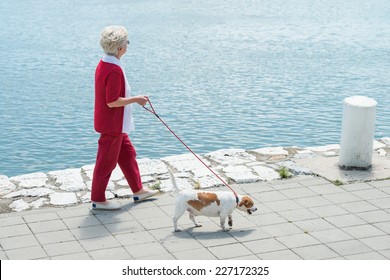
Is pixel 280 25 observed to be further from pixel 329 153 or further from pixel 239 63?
pixel 329 153

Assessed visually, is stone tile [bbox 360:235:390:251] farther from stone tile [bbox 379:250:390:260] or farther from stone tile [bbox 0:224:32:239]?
stone tile [bbox 0:224:32:239]

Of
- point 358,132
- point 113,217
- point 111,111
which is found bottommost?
point 113,217

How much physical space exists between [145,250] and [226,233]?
80 cm

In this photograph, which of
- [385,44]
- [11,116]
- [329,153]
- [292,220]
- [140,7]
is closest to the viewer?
[292,220]

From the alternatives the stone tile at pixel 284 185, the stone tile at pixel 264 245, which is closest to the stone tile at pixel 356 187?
the stone tile at pixel 284 185

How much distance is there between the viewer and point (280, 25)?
20.6 m

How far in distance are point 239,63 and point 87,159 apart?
615 cm

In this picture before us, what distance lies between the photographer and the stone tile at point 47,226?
24.0 ft

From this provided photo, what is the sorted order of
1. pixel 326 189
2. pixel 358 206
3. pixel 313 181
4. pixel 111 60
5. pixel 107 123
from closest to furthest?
pixel 111 60, pixel 107 123, pixel 358 206, pixel 326 189, pixel 313 181

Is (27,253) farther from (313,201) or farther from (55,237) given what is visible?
(313,201)

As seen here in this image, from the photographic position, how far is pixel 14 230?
7.31 metres

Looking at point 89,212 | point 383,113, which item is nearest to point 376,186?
point 89,212

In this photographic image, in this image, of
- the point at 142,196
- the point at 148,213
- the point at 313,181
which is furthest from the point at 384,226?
the point at 142,196

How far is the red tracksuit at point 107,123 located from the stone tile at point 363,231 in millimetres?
2273
